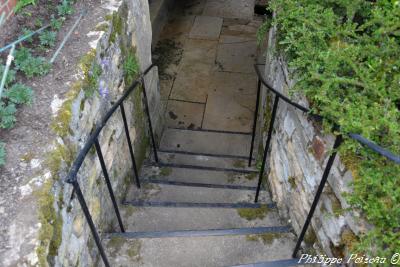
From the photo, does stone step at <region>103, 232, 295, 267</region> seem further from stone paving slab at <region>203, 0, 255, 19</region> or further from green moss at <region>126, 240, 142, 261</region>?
stone paving slab at <region>203, 0, 255, 19</region>

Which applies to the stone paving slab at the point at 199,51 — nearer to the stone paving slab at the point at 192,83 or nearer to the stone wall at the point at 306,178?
the stone paving slab at the point at 192,83

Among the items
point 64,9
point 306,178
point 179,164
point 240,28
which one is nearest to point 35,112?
point 64,9

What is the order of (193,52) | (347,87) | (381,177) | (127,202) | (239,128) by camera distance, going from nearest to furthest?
1. (381,177)
2. (347,87)
3. (127,202)
4. (239,128)
5. (193,52)

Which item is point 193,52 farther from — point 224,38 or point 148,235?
point 148,235

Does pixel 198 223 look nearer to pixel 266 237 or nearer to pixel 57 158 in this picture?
pixel 266 237

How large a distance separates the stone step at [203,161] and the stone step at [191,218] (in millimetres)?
1157

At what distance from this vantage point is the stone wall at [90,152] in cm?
159

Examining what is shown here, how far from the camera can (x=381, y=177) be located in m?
1.58

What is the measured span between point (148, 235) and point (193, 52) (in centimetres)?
413

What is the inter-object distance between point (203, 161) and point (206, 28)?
330cm

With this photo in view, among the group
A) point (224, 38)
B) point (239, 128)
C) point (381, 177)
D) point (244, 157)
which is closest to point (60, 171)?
point (381, 177)

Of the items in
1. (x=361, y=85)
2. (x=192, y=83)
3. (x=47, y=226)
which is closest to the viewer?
(x=47, y=226)

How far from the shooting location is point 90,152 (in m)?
2.21

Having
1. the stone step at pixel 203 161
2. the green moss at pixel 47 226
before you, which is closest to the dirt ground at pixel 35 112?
the green moss at pixel 47 226
